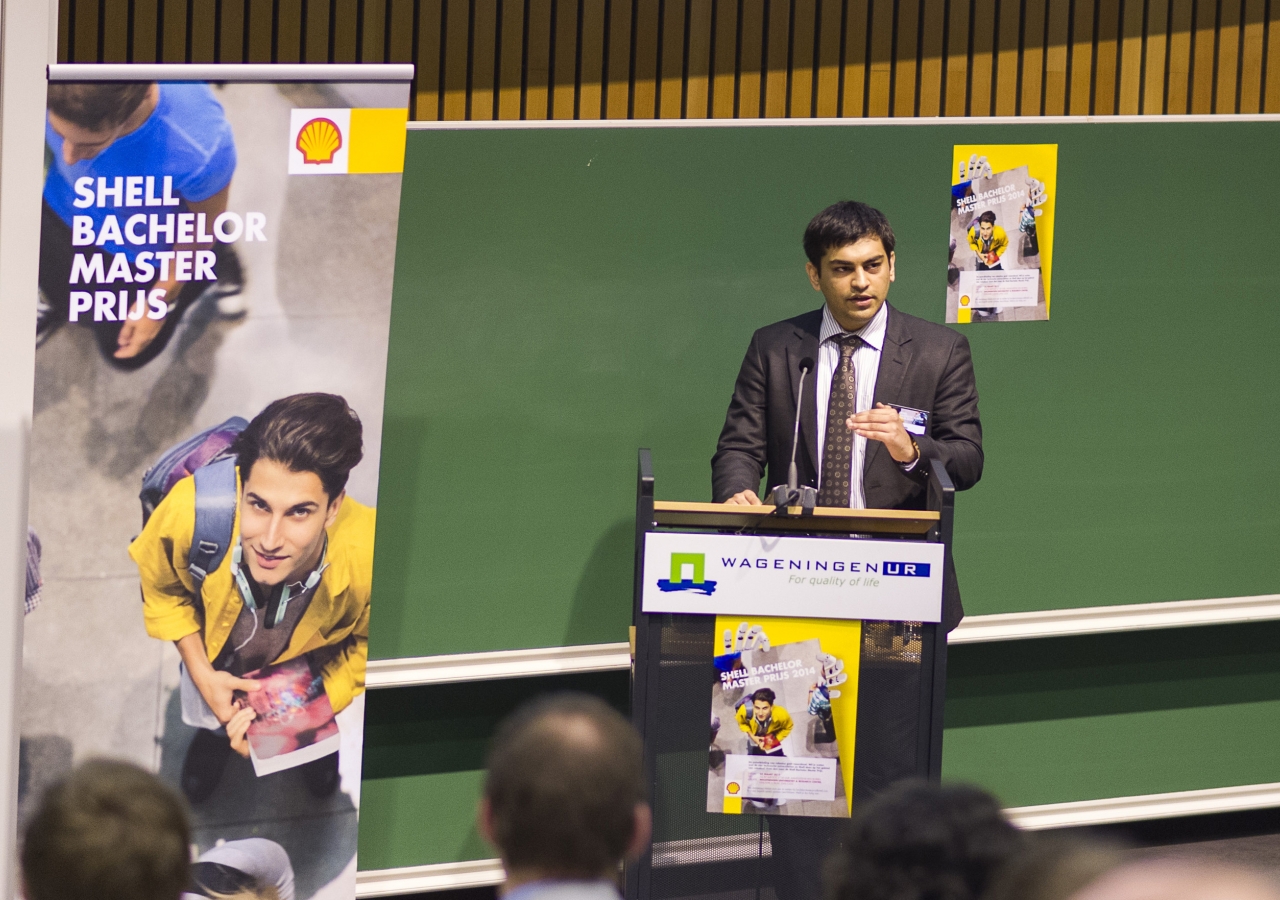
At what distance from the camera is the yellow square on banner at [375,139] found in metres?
2.79

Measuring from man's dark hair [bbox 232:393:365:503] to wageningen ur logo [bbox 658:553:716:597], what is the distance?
73 cm

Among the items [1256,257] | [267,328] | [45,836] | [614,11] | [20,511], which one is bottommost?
[45,836]

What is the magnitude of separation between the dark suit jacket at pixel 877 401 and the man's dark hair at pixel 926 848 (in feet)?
5.25

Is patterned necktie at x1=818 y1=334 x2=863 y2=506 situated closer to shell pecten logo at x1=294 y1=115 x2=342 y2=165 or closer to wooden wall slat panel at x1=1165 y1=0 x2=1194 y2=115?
shell pecten logo at x1=294 y1=115 x2=342 y2=165

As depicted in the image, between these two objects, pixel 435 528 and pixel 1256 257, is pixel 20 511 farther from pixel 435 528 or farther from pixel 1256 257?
pixel 1256 257

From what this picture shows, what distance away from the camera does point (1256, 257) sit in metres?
4.04

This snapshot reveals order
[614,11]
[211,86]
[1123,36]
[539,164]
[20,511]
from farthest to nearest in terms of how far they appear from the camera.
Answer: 1. [1123,36]
2. [614,11]
3. [539,164]
4. [20,511]
5. [211,86]

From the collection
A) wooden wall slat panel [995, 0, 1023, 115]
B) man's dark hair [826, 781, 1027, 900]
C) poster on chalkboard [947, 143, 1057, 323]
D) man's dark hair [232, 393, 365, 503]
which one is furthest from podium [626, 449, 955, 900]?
wooden wall slat panel [995, 0, 1023, 115]

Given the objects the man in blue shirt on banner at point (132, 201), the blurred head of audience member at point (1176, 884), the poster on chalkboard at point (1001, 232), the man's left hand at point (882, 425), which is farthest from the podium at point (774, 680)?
the blurred head of audience member at point (1176, 884)

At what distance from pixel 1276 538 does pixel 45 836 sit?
3801 millimetres

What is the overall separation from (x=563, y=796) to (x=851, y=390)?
5.84 feet

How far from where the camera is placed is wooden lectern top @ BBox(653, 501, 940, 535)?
2.62 m

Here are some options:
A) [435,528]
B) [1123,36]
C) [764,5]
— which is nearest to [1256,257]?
[1123,36]

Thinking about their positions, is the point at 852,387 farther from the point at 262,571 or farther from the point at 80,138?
the point at 80,138
